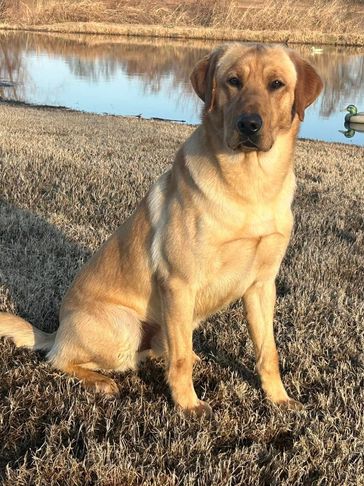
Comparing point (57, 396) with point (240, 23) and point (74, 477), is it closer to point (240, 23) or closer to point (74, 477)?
point (74, 477)

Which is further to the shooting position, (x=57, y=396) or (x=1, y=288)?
(x=1, y=288)

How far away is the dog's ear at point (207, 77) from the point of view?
2556 millimetres

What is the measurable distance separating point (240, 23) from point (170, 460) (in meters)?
34.9

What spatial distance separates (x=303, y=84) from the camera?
102 inches

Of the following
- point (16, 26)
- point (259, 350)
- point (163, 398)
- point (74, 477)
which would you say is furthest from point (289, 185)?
point (16, 26)

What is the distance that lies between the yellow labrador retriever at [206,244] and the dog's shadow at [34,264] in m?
0.53

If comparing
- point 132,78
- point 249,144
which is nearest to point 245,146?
point 249,144

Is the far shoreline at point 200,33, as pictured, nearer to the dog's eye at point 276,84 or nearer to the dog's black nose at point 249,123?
the dog's eye at point 276,84

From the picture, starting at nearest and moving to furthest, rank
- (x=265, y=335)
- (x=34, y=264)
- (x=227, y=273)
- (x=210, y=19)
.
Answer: (x=227, y=273), (x=265, y=335), (x=34, y=264), (x=210, y=19)

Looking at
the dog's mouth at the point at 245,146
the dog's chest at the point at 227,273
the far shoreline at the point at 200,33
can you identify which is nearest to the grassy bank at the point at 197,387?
the dog's chest at the point at 227,273

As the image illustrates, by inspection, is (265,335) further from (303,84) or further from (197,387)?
(303,84)

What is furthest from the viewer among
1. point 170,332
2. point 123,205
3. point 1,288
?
point 123,205

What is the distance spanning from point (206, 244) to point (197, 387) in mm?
845

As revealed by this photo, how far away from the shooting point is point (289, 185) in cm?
268
